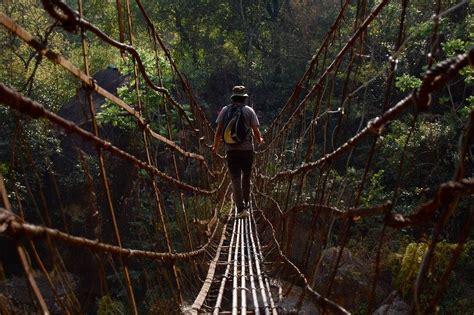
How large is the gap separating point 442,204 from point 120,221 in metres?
8.19

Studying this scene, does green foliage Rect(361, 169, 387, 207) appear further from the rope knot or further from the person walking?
the rope knot

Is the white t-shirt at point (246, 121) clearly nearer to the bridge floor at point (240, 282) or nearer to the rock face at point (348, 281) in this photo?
the bridge floor at point (240, 282)

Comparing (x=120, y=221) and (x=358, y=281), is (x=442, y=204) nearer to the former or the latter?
(x=358, y=281)

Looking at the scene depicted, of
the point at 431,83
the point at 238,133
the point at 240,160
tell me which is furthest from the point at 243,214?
the point at 431,83

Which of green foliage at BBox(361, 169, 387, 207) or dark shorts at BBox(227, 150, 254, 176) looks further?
green foliage at BBox(361, 169, 387, 207)

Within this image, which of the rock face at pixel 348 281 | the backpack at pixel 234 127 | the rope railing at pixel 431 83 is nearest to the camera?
the rope railing at pixel 431 83

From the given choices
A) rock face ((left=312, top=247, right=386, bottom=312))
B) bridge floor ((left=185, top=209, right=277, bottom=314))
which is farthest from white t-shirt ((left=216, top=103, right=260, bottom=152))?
rock face ((left=312, top=247, right=386, bottom=312))

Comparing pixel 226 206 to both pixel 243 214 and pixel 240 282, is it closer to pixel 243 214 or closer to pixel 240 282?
pixel 243 214

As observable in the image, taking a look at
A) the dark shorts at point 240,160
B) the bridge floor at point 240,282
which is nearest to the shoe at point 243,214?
the bridge floor at point 240,282

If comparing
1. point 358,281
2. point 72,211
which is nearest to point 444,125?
point 358,281

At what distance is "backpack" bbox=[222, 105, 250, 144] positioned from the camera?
3631 millimetres

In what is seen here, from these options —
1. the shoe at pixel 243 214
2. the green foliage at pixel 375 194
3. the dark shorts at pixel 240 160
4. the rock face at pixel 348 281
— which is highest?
the green foliage at pixel 375 194

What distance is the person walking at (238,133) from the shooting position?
365 cm

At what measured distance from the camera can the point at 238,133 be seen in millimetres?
3713
